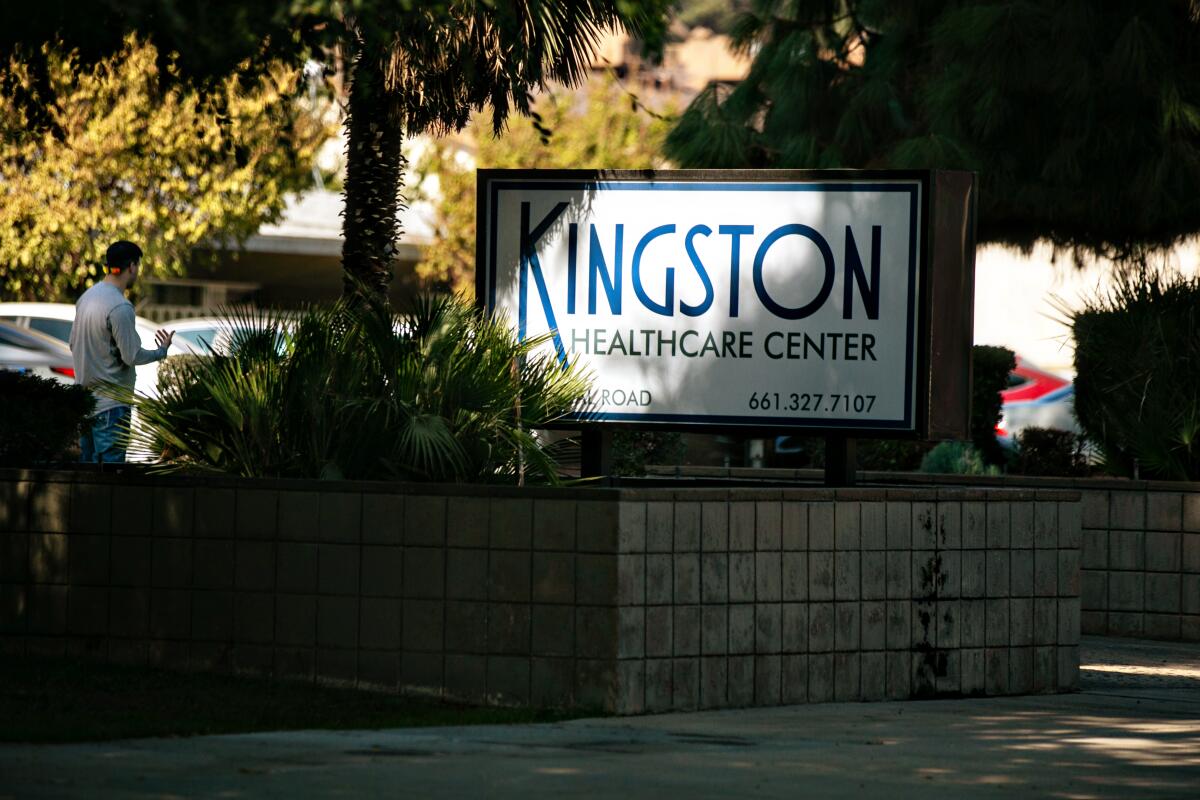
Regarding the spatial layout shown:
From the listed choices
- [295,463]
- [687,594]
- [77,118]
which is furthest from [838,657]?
[77,118]

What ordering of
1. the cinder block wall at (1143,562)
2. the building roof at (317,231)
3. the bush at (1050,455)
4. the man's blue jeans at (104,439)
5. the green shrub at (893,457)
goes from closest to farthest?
the man's blue jeans at (104,439) → the cinder block wall at (1143,562) → the bush at (1050,455) → the green shrub at (893,457) → the building roof at (317,231)

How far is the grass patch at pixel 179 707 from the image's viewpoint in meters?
7.52

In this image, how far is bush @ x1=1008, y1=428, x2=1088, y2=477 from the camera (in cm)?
1587

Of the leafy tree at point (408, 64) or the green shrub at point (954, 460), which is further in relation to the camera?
the green shrub at point (954, 460)

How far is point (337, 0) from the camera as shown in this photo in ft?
26.5

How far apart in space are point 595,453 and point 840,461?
1.30 meters

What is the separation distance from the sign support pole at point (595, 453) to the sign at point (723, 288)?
7.7 inches

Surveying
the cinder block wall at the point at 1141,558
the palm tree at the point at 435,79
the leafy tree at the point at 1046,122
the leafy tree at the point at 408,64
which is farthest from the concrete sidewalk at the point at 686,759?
the leafy tree at the point at 1046,122

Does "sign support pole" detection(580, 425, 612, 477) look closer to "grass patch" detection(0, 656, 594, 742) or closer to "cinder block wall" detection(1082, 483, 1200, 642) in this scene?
"grass patch" detection(0, 656, 594, 742)

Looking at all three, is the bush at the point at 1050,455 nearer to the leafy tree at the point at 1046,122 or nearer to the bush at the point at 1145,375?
the bush at the point at 1145,375

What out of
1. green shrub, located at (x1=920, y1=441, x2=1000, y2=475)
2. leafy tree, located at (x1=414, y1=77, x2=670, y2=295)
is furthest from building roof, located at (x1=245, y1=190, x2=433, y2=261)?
green shrub, located at (x1=920, y1=441, x2=1000, y2=475)

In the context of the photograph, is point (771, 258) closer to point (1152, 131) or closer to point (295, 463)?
point (295, 463)

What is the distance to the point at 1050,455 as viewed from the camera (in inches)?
637

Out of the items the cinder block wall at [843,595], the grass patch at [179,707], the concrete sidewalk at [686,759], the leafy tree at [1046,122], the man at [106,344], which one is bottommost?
the concrete sidewalk at [686,759]
